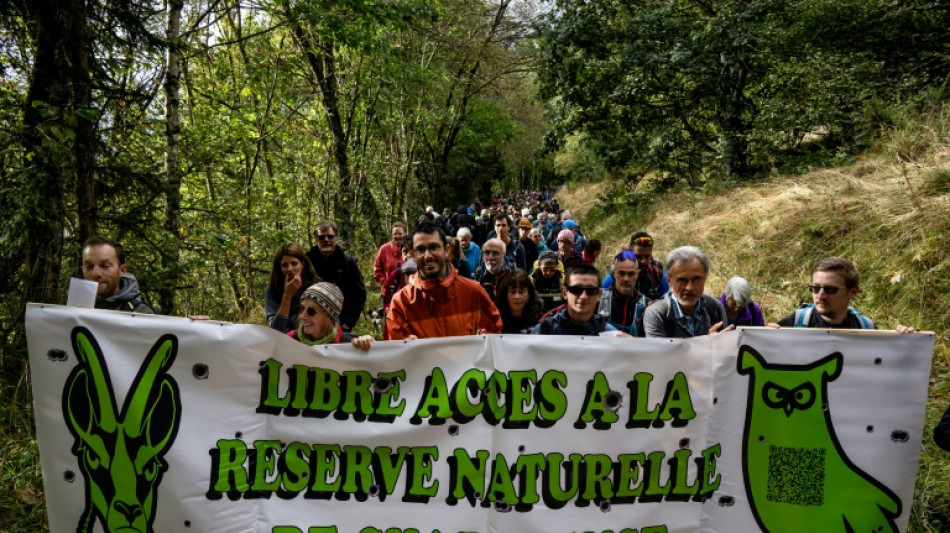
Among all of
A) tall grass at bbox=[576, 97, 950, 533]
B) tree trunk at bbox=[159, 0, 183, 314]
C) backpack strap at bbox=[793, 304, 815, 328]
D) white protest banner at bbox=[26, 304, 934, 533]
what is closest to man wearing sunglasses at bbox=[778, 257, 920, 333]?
backpack strap at bbox=[793, 304, 815, 328]

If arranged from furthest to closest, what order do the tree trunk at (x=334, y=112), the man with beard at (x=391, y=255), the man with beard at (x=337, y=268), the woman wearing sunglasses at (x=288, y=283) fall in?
the tree trunk at (x=334, y=112) < the man with beard at (x=391, y=255) < the man with beard at (x=337, y=268) < the woman wearing sunglasses at (x=288, y=283)

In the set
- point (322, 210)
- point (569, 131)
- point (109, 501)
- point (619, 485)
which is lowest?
point (109, 501)

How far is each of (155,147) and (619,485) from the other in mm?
6817

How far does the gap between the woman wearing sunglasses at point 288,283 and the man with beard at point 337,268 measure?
900 millimetres

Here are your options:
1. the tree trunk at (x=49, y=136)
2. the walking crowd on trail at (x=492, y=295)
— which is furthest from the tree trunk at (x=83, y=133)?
the walking crowd on trail at (x=492, y=295)

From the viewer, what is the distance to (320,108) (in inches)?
534

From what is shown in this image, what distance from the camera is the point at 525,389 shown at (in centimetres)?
318

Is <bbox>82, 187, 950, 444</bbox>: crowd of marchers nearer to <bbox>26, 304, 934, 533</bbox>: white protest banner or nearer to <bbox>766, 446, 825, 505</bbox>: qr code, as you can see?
<bbox>26, 304, 934, 533</bbox>: white protest banner

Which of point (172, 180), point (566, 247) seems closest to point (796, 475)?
point (566, 247)

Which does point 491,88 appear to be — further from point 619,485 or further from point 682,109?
point 619,485

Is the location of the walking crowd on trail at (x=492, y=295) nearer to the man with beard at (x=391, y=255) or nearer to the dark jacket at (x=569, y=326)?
the dark jacket at (x=569, y=326)

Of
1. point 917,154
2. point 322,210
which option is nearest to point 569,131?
point 322,210

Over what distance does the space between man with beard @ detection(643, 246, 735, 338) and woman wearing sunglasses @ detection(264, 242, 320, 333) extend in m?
2.92

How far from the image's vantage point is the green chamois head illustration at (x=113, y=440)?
292 centimetres
